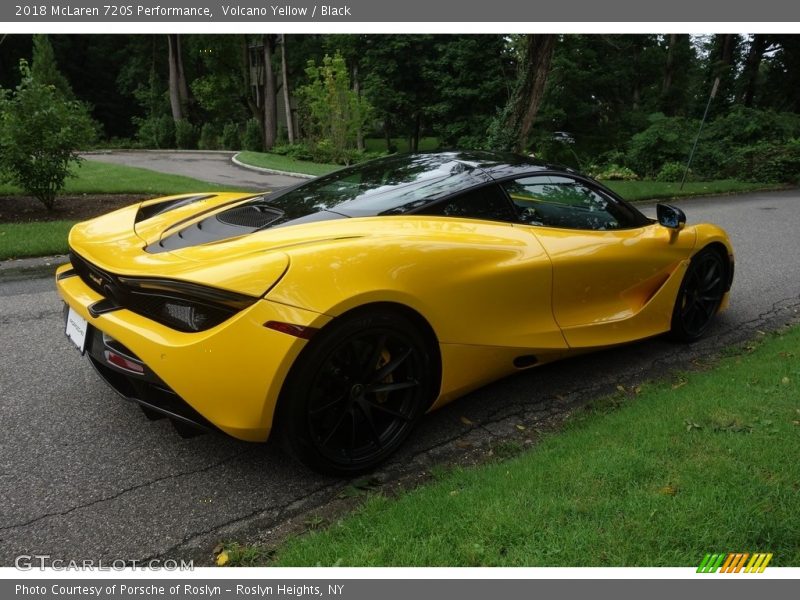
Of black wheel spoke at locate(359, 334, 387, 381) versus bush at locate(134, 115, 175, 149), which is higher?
bush at locate(134, 115, 175, 149)

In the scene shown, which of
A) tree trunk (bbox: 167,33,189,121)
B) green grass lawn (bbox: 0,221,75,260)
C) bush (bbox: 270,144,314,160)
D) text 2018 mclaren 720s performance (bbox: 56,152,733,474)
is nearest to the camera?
text 2018 mclaren 720s performance (bbox: 56,152,733,474)

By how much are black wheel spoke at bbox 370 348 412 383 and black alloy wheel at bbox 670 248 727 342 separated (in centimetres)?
243

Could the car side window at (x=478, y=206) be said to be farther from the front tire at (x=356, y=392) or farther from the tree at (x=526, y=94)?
the tree at (x=526, y=94)

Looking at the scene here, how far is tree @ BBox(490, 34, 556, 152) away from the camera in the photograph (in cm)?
1191

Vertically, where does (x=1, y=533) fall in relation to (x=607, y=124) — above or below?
below

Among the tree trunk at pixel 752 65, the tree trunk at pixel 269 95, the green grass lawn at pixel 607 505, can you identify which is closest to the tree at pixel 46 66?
the tree trunk at pixel 269 95

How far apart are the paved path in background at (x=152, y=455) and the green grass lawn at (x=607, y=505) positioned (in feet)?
0.86

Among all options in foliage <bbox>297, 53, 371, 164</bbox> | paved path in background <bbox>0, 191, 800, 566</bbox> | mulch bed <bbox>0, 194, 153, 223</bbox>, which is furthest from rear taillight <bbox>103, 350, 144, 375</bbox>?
foliage <bbox>297, 53, 371, 164</bbox>

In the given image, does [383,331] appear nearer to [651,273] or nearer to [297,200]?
[297,200]

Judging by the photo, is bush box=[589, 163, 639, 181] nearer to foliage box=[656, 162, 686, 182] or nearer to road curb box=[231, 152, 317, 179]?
foliage box=[656, 162, 686, 182]

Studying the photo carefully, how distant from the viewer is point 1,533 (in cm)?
220

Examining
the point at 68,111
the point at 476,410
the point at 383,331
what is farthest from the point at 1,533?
the point at 68,111

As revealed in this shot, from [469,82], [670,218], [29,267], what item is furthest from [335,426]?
[469,82]

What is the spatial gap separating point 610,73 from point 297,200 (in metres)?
31.4
